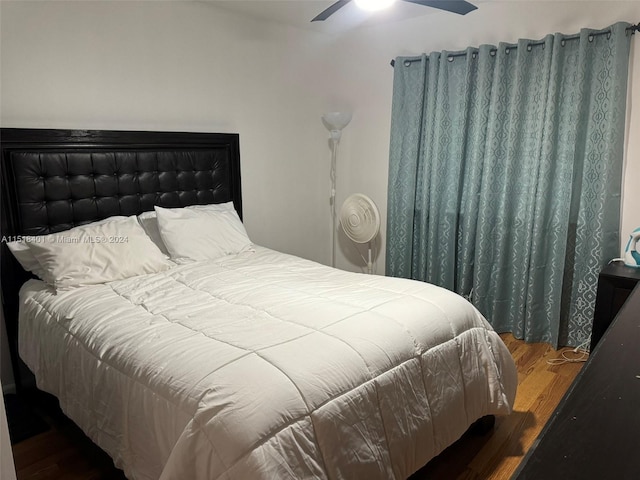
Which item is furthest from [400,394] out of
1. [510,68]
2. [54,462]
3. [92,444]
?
[510,68]

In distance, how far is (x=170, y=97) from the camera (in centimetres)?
316

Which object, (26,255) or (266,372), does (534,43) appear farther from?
(26,255)

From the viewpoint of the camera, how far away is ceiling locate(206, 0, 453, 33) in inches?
127

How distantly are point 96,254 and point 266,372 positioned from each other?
1517 millimetres

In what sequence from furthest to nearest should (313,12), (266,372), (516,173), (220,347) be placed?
(313,12)
(516,173)
(220,347)
(266,372)

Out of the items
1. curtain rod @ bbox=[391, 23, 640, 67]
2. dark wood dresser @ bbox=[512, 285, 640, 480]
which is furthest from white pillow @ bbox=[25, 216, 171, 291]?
curtain rod @ bbox=[391, 23, 640, 67]

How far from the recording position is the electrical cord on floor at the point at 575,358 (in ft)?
9.67

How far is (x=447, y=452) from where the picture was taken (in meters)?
2.10

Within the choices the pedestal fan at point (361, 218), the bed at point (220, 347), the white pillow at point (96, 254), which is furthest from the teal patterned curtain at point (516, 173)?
the white pillow at point (96, 254)

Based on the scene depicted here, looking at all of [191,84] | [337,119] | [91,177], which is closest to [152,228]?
[91,177]

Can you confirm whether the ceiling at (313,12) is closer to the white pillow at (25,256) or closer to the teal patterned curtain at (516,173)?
the teal patterned curtain at (516,173)

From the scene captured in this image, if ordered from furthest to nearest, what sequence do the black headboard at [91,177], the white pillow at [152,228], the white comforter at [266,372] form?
the white pillow at [152,228]
the black headboard at [91,177]
the white comforter at [266,372]

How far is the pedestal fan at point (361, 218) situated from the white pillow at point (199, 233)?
37.2 inches

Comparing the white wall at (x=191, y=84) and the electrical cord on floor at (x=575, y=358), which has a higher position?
the white wall at (x=191, y=84)
